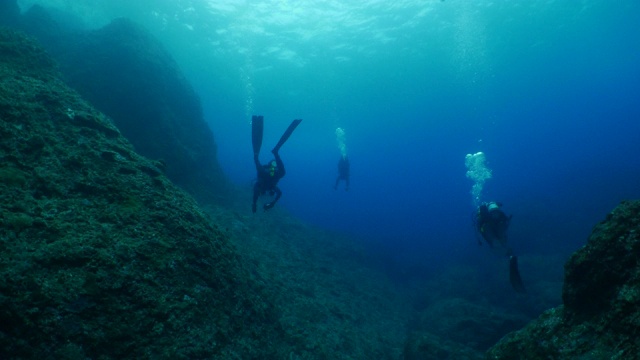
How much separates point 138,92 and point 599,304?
13.8 meters

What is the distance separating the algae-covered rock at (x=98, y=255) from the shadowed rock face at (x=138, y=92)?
5805mm

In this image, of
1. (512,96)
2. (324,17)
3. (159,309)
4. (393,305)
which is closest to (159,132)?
(159,309)

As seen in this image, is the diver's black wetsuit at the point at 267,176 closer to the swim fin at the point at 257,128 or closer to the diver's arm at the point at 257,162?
the diver's arm at the point at 257,162

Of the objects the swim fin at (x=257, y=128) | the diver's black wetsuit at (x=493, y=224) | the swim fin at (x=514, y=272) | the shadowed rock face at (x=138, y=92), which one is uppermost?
the shadowed rock face at (x=138, y=92)

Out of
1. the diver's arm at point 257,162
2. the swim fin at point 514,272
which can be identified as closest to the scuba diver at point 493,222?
the swim fin at point 514,272

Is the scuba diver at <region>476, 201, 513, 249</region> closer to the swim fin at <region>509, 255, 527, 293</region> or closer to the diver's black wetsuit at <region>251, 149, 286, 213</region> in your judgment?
the swim fin at <region>509, 255, 527, 293</region>

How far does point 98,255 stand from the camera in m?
3.19

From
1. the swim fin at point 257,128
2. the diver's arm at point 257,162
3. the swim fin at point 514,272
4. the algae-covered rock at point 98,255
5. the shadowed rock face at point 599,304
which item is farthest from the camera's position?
the diver's arm at point 257,162

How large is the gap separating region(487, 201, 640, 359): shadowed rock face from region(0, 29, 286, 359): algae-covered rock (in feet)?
11.2

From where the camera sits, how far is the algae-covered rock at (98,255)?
2.66 m

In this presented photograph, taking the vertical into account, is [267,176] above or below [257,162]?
below

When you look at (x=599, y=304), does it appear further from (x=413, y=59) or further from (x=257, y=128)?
(x=413, y=59)

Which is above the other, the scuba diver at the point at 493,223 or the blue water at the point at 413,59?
the blue water at the point at 413,59

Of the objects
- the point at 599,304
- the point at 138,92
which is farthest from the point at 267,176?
the point at 138,92
